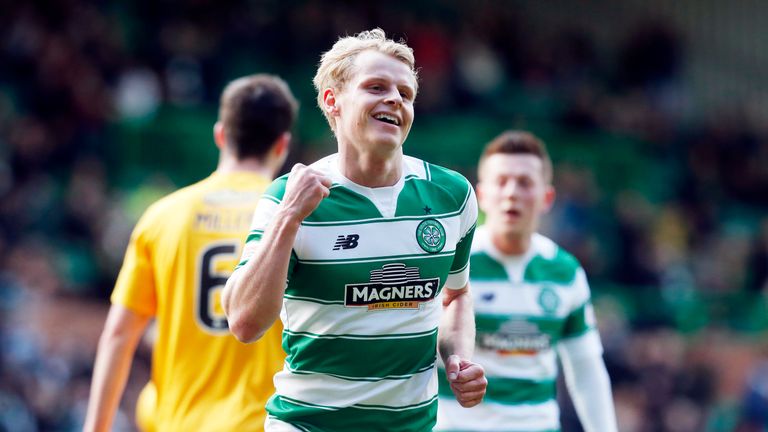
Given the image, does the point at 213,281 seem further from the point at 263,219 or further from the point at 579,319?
the point at 579,319

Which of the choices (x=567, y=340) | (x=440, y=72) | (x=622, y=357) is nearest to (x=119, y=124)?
(x=440, y=72)

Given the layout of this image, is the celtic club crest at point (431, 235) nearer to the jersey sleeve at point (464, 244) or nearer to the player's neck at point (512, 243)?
the jersey sleeve at point (464, 244)

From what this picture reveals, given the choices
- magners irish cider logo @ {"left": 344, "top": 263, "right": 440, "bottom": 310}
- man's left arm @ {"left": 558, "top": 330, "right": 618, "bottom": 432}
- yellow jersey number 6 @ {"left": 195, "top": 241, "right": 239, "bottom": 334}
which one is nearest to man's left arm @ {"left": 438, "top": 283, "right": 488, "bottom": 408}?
magners irish cider logo @ {"left": 344, "top": 263, "right": 440, "bottom": 310}

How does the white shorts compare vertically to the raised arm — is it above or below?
below

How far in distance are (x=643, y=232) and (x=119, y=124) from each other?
726 cm

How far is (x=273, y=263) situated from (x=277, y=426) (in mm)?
735

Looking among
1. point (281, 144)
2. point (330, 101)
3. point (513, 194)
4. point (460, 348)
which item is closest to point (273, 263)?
point (330, 101)

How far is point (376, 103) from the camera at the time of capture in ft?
12.4

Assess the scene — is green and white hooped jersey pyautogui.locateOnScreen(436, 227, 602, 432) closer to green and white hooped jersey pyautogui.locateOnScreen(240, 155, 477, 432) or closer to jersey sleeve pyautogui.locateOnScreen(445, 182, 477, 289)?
jersey sleeve pyautogui.locateOnScreen(445, 182, 477, 289)

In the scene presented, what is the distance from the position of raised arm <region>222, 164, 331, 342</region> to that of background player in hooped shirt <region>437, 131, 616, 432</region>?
97.0 inches

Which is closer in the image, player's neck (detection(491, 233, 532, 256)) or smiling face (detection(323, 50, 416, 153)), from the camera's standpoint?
smiling face (detection(323, 50, 416, 153))

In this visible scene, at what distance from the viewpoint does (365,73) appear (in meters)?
3.83

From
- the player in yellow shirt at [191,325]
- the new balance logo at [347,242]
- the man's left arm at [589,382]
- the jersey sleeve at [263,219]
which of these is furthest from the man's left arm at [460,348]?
the man's left arm at [589,382]

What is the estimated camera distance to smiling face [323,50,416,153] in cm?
378
